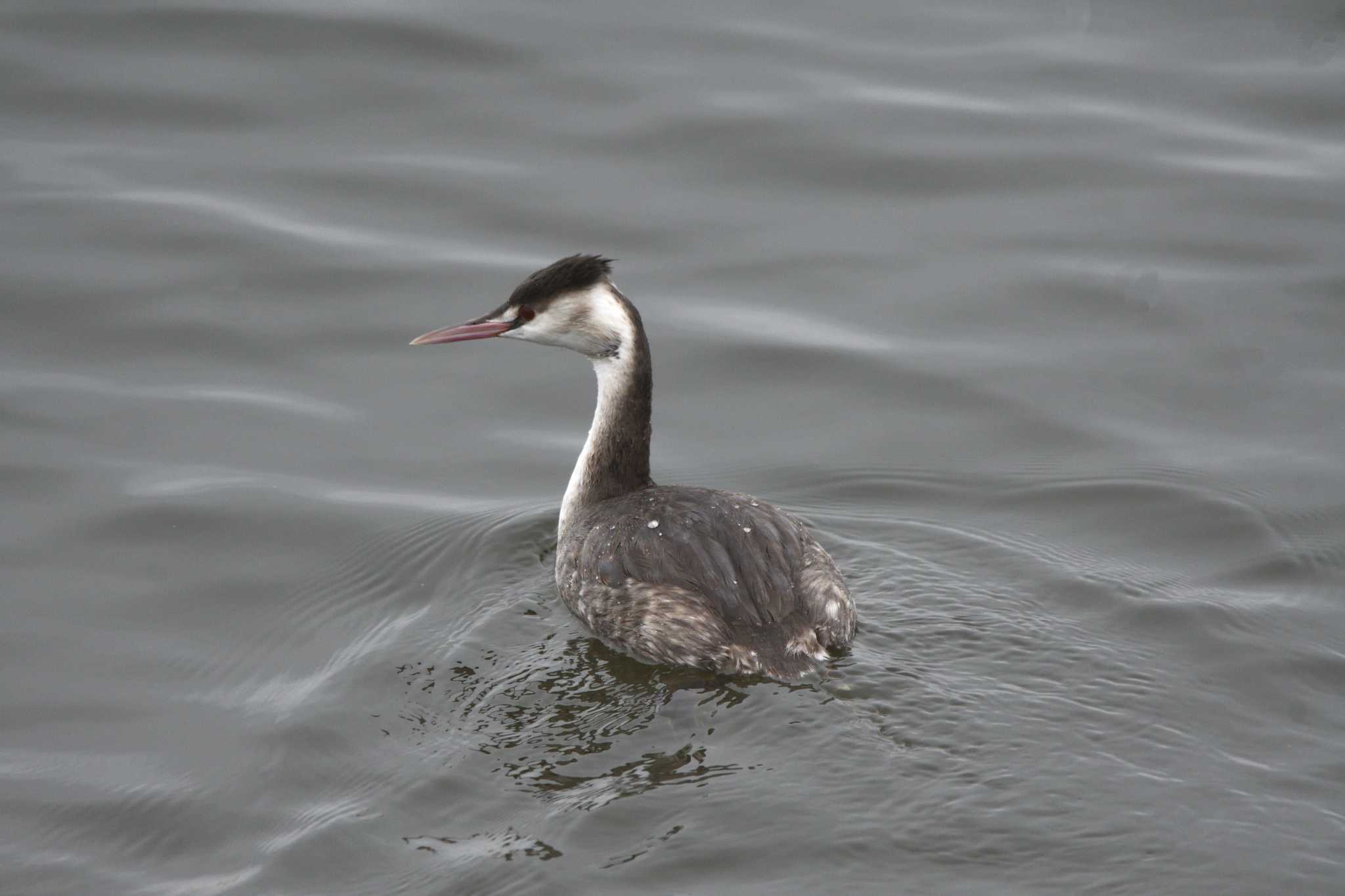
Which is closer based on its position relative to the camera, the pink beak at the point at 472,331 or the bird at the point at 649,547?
the bird at the point at 649,547

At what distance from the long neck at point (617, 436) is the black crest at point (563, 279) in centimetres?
38

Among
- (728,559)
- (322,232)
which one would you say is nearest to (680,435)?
(728,559)

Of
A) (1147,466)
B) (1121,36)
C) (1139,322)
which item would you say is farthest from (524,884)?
(1121,36)

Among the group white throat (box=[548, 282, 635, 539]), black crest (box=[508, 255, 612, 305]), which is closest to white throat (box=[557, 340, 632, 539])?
white throat (box=[548, 282, 635, 539])

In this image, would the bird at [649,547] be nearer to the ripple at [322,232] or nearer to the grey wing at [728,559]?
the grey wing at [728,559]

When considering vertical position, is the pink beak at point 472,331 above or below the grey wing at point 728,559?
above

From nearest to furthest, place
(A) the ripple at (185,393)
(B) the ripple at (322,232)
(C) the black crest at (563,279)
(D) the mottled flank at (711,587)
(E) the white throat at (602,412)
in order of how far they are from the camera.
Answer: (D) the mottled flank at (711,587), (C) the black crest at (563,279), (E) the white throat at (602,412), (A) the ripple at (185,393), (B) the ripple at (322,232)

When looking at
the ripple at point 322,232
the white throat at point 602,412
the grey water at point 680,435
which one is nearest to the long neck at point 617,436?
the white throat at point 602,412

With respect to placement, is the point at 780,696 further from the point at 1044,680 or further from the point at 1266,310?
the point at 1266,310

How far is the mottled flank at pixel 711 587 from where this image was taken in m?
7.13

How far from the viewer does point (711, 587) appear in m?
7.29

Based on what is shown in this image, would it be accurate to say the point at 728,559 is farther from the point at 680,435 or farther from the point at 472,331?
the point at 680,435

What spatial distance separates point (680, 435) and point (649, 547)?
2187 millimetres

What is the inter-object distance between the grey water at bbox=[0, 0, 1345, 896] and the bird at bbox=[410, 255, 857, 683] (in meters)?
0.18
